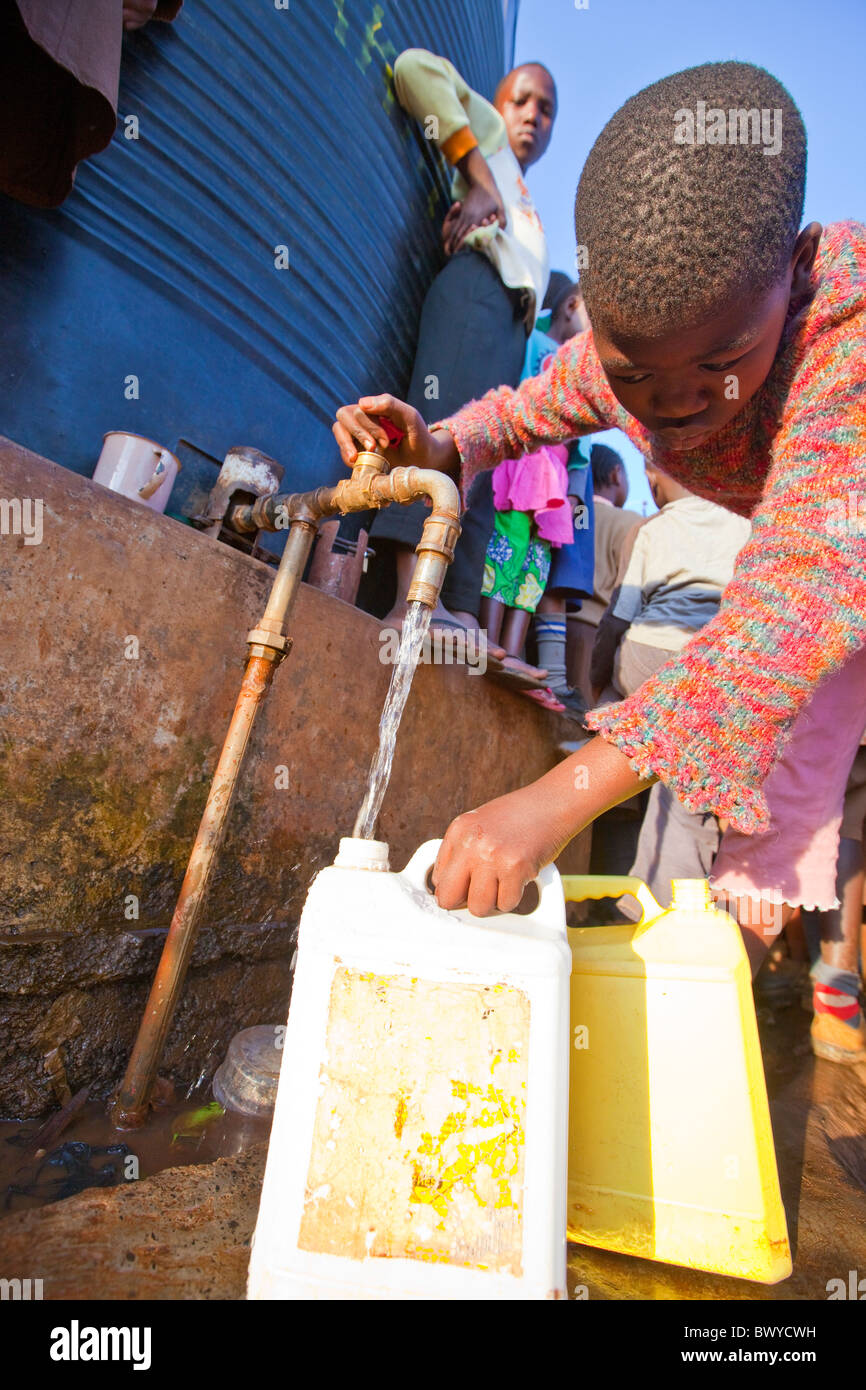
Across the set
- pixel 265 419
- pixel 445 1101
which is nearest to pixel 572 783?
pixel 445 1101

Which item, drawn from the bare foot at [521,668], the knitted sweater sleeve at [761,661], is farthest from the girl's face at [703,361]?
the bare foot at [521,668]

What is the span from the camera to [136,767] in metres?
A: 1.51

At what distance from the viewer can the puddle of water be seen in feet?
3.92

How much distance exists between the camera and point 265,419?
8.84 ft

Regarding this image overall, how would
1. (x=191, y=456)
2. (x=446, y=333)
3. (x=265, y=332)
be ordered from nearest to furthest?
1. (x=191, y=456)
2. (x=265, y=332)
3. (x=446, y=333)

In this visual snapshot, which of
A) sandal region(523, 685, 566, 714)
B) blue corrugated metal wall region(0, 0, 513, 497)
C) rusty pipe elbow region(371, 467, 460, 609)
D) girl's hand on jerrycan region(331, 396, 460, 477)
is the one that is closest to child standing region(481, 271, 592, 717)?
sandal region(523, 685, 566, 714)

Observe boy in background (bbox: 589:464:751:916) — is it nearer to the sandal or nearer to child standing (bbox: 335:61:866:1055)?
the sandal

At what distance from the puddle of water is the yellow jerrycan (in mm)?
668

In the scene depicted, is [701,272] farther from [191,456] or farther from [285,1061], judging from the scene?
[191,456]

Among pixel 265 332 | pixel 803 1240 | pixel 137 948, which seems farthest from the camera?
pixel 265 332

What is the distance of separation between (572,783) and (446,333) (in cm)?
271

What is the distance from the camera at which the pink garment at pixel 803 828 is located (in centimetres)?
176

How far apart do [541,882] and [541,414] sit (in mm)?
1370

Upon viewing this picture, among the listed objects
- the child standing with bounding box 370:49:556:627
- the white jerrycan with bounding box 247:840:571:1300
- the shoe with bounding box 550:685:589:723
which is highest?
the child standing with bounding box 370:49:556:627
